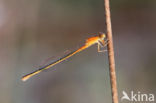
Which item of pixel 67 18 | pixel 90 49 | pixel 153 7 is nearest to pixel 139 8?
pixel 153 7

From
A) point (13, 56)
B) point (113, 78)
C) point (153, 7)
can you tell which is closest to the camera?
point (113, 78)

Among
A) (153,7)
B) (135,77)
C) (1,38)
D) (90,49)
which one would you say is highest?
(153,7)

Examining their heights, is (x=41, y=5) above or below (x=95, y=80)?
above

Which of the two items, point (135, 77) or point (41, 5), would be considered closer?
point (135, 77)

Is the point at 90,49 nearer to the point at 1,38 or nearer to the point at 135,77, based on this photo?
the point at 135,77

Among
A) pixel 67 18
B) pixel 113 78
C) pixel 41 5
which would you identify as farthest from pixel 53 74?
pixel 113 78

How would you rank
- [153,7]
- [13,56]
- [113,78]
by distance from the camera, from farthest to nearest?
[13,56]
[153,7]
[113,78]
